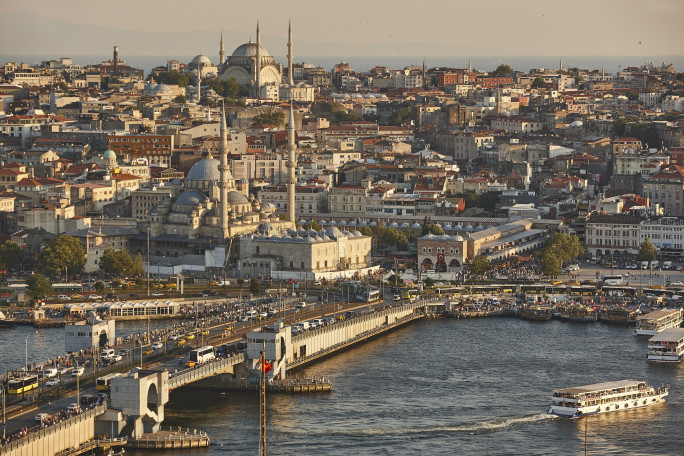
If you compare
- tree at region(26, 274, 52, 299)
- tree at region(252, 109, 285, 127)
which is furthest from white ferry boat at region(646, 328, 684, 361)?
tree at region(252, 109, 285, 127)

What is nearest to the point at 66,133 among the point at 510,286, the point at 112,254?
the point at 112,254

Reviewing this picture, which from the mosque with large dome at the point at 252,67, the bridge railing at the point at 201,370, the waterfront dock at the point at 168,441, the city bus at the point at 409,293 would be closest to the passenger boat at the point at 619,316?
the city bus at the point at 409,293

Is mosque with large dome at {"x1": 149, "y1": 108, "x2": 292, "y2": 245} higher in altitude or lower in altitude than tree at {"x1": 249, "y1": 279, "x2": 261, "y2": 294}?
higher

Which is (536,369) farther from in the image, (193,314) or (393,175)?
(393,175)

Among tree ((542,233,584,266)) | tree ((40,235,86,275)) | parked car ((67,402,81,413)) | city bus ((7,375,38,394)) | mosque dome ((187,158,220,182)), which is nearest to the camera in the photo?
parked car ((67,402,81,413))

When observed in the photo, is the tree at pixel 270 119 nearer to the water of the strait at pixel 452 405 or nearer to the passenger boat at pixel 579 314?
the passenger boat at pixel 579 314

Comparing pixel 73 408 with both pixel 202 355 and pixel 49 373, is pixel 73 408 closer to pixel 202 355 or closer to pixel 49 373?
pixel 49 373

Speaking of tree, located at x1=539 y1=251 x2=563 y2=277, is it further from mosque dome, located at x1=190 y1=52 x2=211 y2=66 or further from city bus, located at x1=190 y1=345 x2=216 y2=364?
mosque dome, located at x1=190 y1=52 x2=211 y2=66
